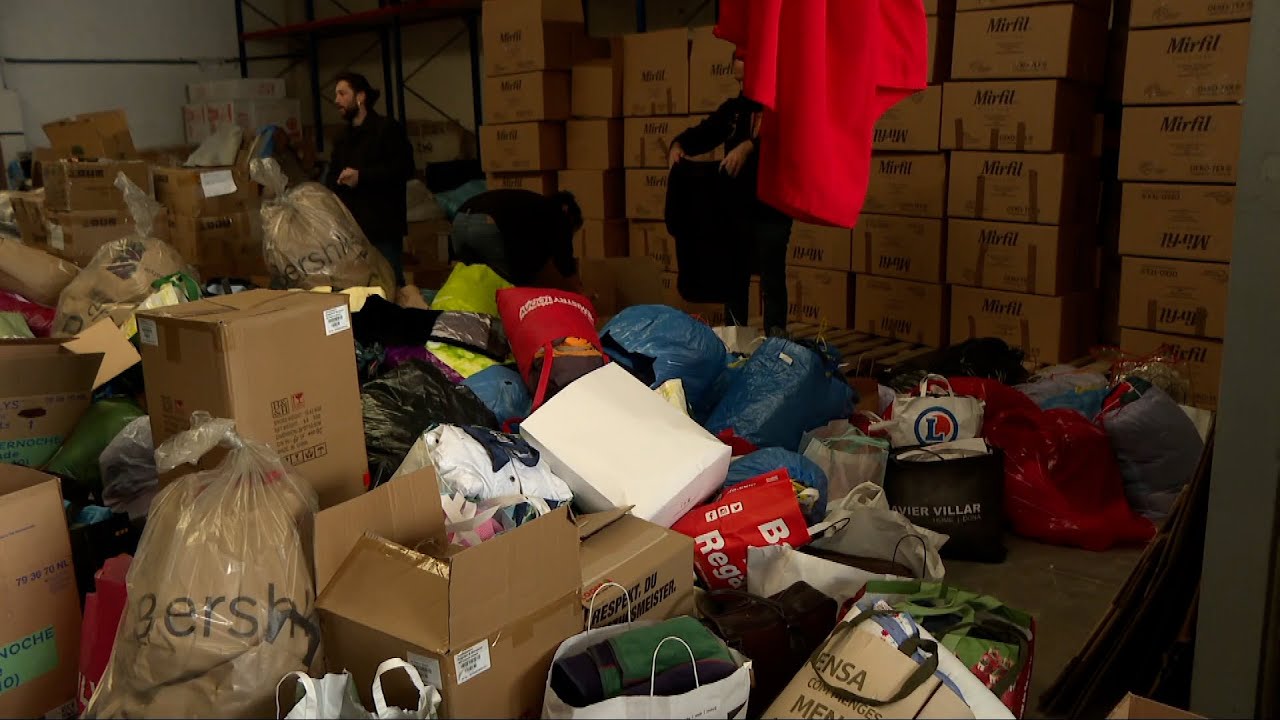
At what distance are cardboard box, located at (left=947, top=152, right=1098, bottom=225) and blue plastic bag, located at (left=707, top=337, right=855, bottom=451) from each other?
179cm

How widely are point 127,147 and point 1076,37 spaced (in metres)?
5.07

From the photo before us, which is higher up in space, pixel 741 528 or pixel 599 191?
pixel 599 191

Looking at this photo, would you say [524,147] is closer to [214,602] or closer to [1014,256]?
[1014,256]

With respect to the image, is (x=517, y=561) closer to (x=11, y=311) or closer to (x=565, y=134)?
(x=11, y=311)

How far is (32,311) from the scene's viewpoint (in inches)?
142

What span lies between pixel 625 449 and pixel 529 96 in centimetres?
401

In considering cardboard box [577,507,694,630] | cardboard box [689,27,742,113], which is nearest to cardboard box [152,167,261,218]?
cardboard box [689,27,742,113]

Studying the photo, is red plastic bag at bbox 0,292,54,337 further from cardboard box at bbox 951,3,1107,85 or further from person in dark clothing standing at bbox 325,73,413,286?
cardboard box at bbox 951,3,1107,85

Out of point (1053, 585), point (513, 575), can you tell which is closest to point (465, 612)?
point (513, 575)

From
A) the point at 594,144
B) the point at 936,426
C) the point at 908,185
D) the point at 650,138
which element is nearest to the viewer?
the point at 936,426

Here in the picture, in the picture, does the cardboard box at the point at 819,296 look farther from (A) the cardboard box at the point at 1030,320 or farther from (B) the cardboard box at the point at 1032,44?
(B) the cardboard box at the point at 1032,44

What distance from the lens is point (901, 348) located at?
16.2ft

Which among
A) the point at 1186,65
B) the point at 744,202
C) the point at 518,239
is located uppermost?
the point at 1186,65

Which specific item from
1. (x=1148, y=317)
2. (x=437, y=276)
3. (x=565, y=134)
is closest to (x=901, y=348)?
(x=1148, y=317)
